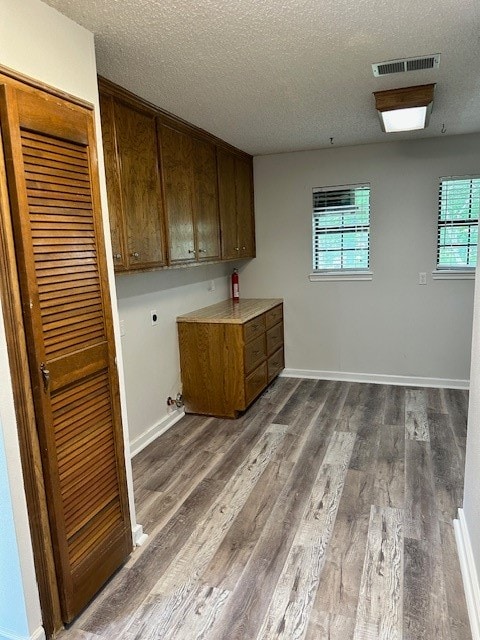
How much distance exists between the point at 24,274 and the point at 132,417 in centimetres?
191

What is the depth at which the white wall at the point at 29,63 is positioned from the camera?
1.53m

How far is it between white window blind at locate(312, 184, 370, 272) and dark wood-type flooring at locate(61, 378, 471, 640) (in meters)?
1.65

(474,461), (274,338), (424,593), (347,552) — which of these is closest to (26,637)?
(347,552)

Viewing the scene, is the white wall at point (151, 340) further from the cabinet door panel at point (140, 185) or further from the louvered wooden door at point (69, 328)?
the louvered wooden door at point (69, 328)

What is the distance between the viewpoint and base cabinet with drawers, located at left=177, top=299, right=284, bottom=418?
374cm

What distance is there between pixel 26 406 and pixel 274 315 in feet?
10.7

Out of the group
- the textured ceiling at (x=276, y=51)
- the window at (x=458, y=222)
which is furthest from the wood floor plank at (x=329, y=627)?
the window at (x=458, y=222)

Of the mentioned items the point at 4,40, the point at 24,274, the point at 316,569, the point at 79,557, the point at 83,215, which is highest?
the point at 4,40

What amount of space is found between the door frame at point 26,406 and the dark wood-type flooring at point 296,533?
0.78 feet

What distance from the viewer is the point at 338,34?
2016 mm

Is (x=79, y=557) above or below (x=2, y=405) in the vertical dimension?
below

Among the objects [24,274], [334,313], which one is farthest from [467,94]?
[24,274]

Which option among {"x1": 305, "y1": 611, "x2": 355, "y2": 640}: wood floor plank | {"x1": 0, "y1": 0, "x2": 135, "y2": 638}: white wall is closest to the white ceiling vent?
{"x1": 0, "y1": 0, "x2": 135, "y2": 638}: white wall

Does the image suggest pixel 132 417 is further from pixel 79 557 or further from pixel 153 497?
pixel 79 557
